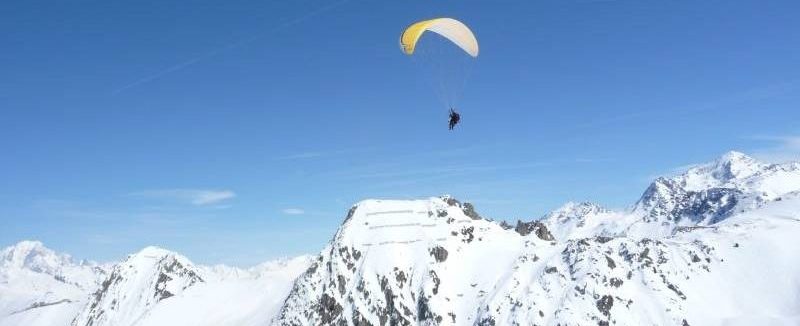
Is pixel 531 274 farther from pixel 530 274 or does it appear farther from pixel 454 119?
pixel 454 119

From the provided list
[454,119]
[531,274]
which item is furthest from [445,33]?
[531,274]

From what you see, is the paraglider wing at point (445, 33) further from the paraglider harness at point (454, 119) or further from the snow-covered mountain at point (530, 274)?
the snow-covered mountain at point (530, 274)

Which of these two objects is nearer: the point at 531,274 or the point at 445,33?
the point at 445,33

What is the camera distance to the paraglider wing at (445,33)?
67.2m

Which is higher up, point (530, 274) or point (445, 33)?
point (445, 33)

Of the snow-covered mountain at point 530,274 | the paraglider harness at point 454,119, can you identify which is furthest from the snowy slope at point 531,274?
the paraglider harness at point 454,119

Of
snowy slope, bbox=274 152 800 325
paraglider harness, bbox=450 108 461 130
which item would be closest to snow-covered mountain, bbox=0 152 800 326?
snowy slope, bbox=274 152 800 325

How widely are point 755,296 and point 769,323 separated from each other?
13.0 m

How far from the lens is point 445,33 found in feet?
232

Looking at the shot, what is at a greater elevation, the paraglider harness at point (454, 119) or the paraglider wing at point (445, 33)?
the paraglider wing at point (445, 33)

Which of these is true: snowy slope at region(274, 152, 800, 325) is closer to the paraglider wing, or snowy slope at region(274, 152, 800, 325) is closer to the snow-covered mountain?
the snow-covered mountain

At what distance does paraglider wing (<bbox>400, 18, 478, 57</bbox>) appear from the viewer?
67.2 meters

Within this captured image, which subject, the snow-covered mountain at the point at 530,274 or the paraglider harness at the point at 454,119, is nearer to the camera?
the paraglider harness at the point at 454,119

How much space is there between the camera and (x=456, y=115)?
69.6 metres
